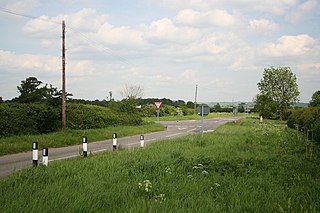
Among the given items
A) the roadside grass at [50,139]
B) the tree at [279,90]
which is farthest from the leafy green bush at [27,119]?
the tree at [279,90]

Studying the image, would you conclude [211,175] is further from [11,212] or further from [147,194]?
[11,212]

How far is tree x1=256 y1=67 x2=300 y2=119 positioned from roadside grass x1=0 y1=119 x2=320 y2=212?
4857 centimetres

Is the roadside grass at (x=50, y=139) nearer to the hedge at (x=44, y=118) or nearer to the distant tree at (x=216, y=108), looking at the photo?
the hedge at (x=44, y=118)

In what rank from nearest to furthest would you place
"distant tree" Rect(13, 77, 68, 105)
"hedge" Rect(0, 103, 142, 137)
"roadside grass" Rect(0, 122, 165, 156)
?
"roadside grass" Rect(0, 122, 165, 156) → "hedge" Rect(0, 103, 142, 137) → "distant tree" Rect(13, 77, 68, 105)

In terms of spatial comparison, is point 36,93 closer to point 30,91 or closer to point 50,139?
point 30,91

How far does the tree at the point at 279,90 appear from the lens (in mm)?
57906

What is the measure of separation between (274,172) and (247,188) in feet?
8.37

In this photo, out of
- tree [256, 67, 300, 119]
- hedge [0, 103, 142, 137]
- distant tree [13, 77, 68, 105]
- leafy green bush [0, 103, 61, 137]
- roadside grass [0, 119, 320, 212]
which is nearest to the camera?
roadside grass [0, 119, 320, 212]

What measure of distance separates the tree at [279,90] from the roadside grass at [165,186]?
48567 mm

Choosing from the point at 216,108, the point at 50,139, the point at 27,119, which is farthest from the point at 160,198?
the point at 216,108

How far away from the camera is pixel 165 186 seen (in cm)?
808

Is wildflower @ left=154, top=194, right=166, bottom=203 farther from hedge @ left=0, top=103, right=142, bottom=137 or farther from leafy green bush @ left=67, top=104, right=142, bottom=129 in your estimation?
leafy green bush @ left=67, top=104, right=142, bottom=129

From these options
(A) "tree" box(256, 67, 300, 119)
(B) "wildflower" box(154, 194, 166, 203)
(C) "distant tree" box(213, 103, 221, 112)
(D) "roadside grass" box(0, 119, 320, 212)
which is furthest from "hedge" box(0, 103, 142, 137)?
(C) "distant tree" box(213, 103, 221, 112)

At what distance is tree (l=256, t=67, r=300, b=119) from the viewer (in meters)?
57.9
